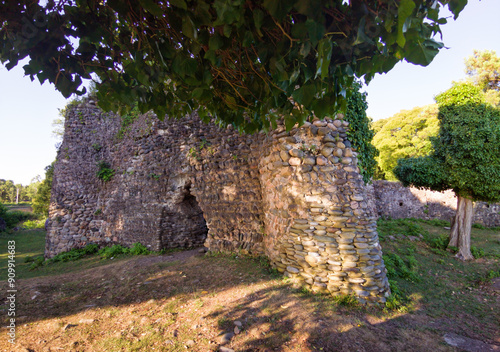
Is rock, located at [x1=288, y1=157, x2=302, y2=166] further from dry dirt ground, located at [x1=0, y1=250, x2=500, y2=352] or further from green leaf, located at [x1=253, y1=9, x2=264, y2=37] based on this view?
green leaf, located at [x1=253, y1=9, x2=264, y2=37]

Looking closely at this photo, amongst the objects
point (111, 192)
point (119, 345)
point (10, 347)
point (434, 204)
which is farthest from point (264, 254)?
point (434, 204)

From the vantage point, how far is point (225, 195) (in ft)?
21.5

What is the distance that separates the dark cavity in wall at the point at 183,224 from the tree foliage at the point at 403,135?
18.4 m

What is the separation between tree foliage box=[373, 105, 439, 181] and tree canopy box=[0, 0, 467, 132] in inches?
859

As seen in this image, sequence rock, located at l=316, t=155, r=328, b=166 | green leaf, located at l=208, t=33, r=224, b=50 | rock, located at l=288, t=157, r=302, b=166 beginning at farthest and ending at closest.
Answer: rock, located at l=288, t=157, r=302, b=166, rock, located at l=316, t=155, r=328, b=166, green leaf, located at l=208, t=33, r=224, b=50

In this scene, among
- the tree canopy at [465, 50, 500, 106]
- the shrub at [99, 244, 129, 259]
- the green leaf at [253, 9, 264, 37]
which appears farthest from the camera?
the tree canopy at [465, 50, 500, 106]

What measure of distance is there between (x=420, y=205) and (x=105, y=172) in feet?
60.1

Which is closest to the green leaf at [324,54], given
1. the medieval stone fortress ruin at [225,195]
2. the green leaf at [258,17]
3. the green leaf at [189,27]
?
the green leaf at [258,17]

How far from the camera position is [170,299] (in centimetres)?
427

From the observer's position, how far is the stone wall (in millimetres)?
4355

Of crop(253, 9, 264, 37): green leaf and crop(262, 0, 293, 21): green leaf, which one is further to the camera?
crop(253, 9, 264, 37): green leaf

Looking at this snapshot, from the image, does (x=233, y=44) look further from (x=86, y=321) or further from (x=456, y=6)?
(x=86, y=321)

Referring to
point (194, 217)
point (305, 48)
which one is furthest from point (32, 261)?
point (305, 48)

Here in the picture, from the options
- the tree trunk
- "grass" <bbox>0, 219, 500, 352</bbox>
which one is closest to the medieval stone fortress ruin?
"grass" <bbox>0, 219, 500, 352</bbox>
